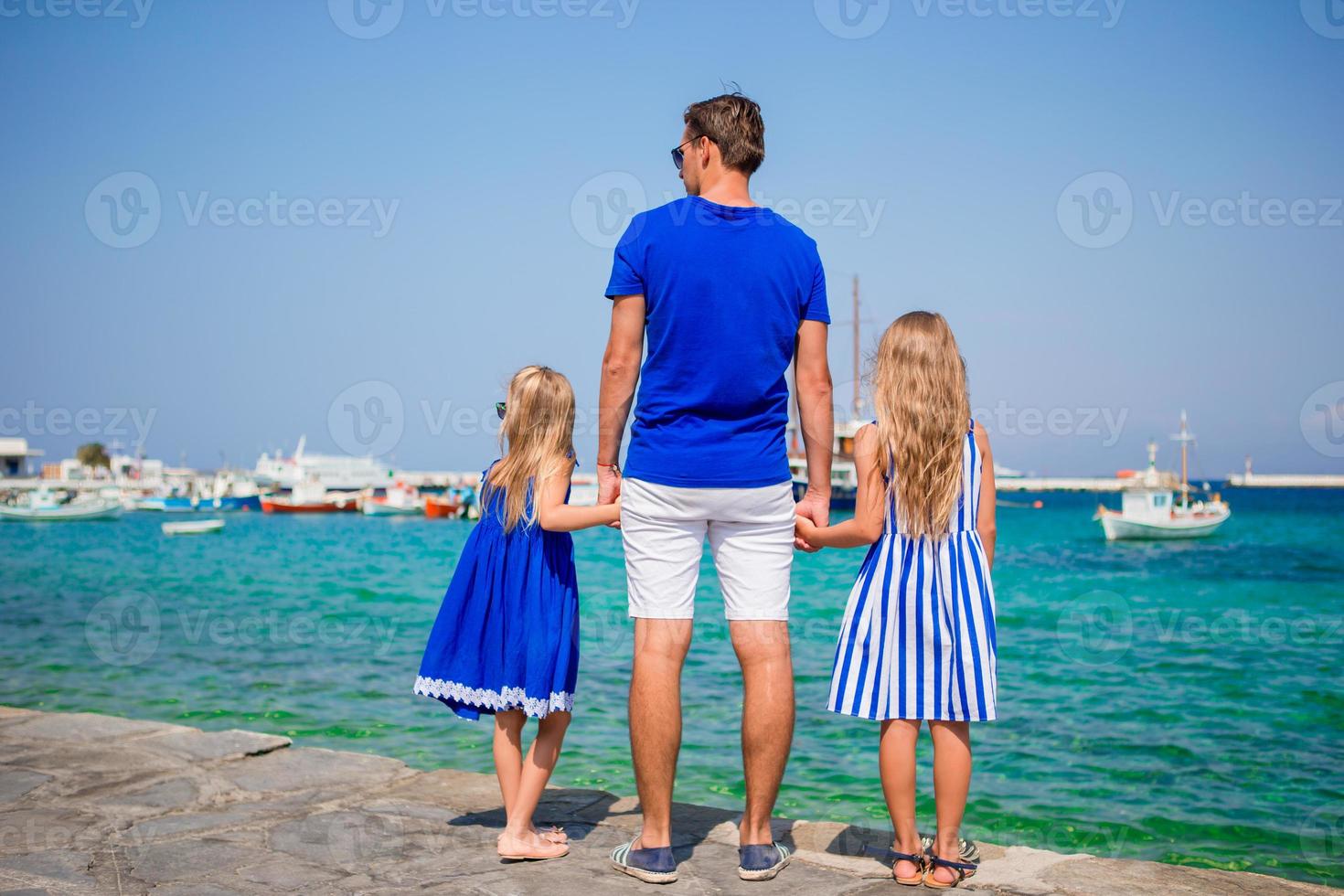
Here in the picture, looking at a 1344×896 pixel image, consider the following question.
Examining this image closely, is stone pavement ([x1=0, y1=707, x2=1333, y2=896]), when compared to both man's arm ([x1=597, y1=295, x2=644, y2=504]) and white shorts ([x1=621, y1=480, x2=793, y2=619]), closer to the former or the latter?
white shorts ([x1=621, y1=480, x2=793, y2=619])

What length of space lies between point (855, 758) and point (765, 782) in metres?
4.09

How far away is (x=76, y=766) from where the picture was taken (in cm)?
383

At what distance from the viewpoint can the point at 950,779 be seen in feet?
9.36

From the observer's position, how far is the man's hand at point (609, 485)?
9.54 feet

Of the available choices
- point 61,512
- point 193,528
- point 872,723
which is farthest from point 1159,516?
point 61,512

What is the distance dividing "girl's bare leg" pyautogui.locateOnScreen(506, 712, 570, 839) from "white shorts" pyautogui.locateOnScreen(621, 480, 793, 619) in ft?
1.76

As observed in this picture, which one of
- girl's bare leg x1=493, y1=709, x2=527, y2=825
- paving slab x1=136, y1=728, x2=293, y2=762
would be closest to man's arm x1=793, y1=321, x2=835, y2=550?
girl's bare leg x1=493, y1=709, x2=527, y2=825

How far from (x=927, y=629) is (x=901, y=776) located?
0.41m

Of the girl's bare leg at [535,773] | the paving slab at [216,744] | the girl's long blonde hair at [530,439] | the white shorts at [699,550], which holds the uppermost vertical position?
the girl's long blonde hair at [530,439]

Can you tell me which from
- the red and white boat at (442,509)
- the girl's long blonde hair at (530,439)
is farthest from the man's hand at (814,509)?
the red and white boat at (442,509)

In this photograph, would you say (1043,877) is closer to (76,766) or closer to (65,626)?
(76,766)

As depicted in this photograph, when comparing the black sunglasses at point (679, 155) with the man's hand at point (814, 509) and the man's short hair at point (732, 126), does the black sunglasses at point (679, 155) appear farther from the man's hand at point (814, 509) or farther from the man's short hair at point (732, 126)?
the man's hand at point (814, 509)

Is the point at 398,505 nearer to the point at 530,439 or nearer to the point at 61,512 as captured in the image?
the point at 61,512

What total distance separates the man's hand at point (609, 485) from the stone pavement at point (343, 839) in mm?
1005
